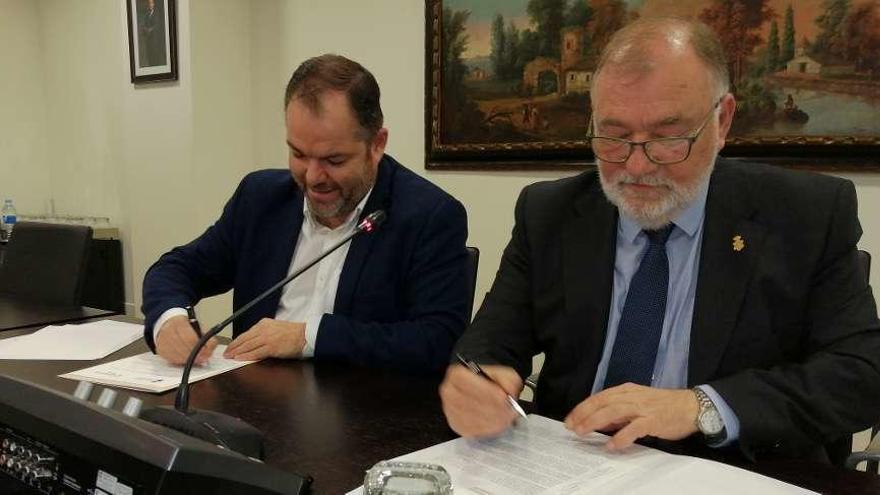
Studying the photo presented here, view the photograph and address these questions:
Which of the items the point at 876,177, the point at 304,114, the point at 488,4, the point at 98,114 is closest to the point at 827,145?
the point at 876,177

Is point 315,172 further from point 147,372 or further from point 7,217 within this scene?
point 7,217

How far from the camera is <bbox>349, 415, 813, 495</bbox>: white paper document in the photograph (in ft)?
2.88

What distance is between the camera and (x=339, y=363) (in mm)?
1511

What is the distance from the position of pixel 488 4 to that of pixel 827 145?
1431 mm

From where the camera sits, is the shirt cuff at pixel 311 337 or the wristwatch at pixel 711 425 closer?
the wristwatch at pixel 711 425

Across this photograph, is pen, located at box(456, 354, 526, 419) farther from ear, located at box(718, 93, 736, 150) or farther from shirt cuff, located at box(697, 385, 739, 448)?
ear, located at box(718, 93, 736, 150)

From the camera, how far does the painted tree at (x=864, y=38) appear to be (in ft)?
6.87

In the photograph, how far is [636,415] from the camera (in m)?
1.01

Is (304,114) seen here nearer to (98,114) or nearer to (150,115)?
(150,115)

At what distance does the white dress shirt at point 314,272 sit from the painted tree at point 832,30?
4.84ft

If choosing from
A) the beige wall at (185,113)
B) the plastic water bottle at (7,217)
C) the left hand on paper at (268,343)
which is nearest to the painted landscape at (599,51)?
the beige wall at (185,113)

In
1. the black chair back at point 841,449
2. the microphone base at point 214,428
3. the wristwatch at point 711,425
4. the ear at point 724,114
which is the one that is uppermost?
the ear at point 724,114

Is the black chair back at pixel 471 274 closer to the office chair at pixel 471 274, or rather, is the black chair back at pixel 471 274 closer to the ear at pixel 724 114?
the office chair at pixel 471 274

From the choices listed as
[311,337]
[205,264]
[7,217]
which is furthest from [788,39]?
[7,217]
